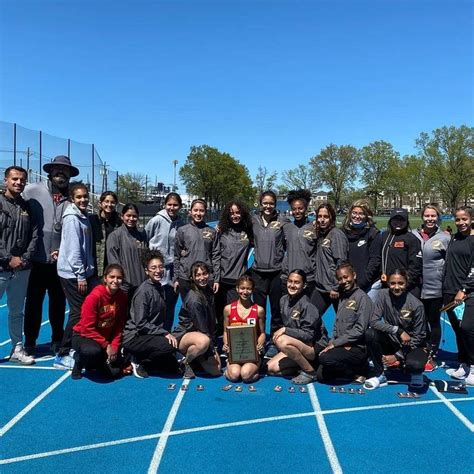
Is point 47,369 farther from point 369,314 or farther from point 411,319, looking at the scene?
point 411,319

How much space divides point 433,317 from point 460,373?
0.76 metres

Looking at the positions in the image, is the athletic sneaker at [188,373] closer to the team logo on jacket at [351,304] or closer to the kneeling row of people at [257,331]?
the kneeling row of people at [257,331]

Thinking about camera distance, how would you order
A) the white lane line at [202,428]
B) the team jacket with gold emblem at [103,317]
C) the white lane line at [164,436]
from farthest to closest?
the team jacket with gold emblem at [103,317] < the white lane line at [202,428] < the white lane line at [164,436]

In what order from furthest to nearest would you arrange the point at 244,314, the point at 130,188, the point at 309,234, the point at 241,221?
the point at 130,188, the point at 241,221, the point at 309,234, the point at 244,314

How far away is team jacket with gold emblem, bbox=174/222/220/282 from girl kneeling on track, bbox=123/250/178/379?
470 millimetres

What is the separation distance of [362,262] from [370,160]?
62.7 meters

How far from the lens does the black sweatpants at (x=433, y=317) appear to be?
5.83m

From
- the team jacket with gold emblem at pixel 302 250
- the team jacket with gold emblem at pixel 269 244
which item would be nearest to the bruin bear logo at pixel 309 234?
the team jacket with gold emblem at pixel 302 250

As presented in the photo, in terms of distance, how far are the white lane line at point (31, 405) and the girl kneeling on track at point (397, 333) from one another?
3344 millimetres

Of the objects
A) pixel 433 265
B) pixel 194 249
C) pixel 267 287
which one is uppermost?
pixel 194 249

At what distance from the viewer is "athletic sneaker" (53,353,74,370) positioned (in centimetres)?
550

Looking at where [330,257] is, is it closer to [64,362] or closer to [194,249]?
[194,249]

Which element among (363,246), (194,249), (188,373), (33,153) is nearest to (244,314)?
(188,373)

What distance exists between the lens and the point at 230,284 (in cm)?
590
